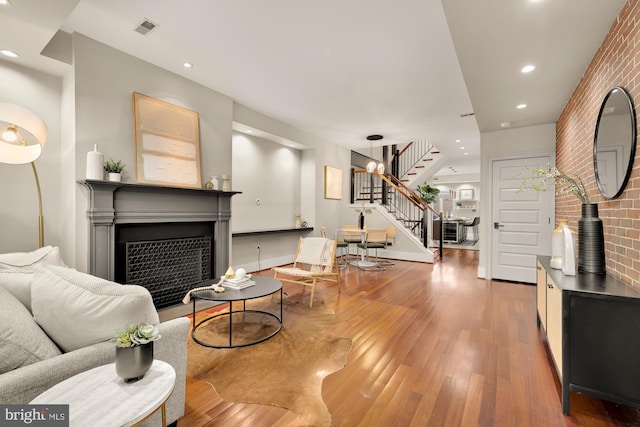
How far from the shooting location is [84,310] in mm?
1285

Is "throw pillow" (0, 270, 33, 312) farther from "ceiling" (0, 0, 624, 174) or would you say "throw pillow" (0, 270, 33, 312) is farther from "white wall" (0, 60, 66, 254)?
"ceiling" (0, 0, 624, 174)

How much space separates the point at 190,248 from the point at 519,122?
5271 mm

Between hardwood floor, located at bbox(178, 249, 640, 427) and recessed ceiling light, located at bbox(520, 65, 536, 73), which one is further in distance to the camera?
recessed ceiling light, located at bbox(520, 65, 536, 73)

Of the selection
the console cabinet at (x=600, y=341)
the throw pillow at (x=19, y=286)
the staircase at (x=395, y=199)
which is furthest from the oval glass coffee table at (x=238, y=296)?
the staircase at (x=395, y=199)

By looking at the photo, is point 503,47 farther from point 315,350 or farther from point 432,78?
point 315,350

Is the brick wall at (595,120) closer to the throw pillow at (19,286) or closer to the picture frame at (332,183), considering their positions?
the throw pillow at (19,286)

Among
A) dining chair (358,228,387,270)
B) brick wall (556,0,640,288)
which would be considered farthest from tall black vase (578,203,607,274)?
dining chair (358,228,387,270)

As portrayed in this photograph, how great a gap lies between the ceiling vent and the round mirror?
3.89 meters

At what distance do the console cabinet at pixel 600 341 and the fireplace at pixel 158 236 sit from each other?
3.70 m

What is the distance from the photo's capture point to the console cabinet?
5.31 feet

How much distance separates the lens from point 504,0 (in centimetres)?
194

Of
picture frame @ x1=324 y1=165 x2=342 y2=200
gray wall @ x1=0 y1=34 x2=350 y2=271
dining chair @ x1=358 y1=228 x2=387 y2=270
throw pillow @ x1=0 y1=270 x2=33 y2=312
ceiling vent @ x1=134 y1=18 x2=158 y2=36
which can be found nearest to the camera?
throw pillow @ x1=0 y1=270 x2=33 y2=312

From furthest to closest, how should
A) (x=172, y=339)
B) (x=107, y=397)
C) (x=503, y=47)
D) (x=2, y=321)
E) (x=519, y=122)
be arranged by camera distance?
(x=519, y=122) < (x=503, y=47) < (x=172, y=339) < (x=2, y=321) < (x=107, y=397)

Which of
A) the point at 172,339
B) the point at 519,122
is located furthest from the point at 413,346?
the point at 519,122
